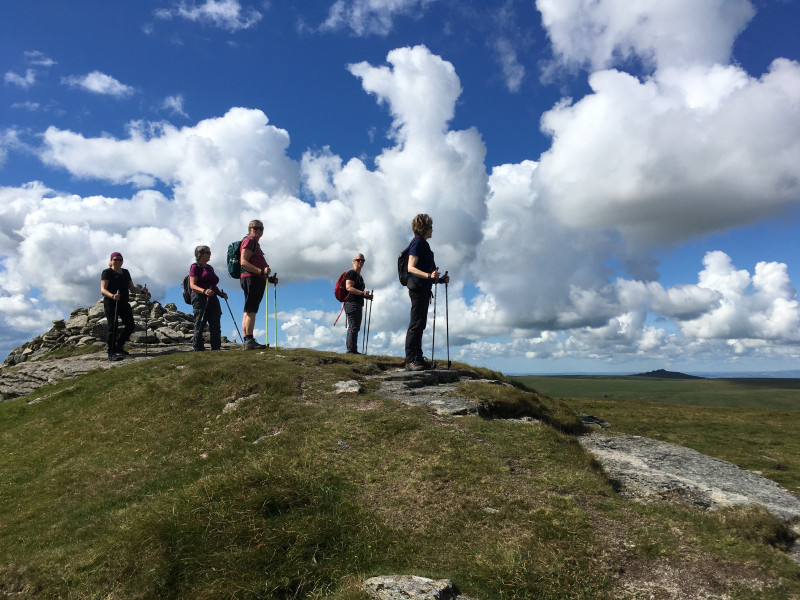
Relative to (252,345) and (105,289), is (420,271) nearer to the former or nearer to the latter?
(252,345)

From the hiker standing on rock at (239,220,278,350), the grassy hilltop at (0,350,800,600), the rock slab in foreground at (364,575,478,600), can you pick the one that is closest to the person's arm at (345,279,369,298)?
the hiker standing on rock at (239,220,278,350)

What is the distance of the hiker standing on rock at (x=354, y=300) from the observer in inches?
784

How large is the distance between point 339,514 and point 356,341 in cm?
1285

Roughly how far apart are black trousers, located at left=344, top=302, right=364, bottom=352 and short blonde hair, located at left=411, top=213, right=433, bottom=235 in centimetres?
583

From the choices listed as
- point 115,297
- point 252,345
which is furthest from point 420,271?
point 115,297

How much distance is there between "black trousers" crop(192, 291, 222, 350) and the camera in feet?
65.6

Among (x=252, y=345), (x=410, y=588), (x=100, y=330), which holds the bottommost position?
(x=410, y=588)

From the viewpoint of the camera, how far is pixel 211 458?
10.9 m

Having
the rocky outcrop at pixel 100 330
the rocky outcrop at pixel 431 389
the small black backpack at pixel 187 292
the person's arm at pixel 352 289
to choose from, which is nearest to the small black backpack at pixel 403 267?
the rocky outcrop at pixel 431 389

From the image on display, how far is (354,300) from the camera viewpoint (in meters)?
20.0

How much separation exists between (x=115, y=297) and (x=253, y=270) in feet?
20.4

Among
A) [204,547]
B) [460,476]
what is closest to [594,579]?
[460,476]

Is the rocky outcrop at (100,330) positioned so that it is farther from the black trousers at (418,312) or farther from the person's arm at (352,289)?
the black trousers at (418,312)

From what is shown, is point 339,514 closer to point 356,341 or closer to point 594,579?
point 594,579
